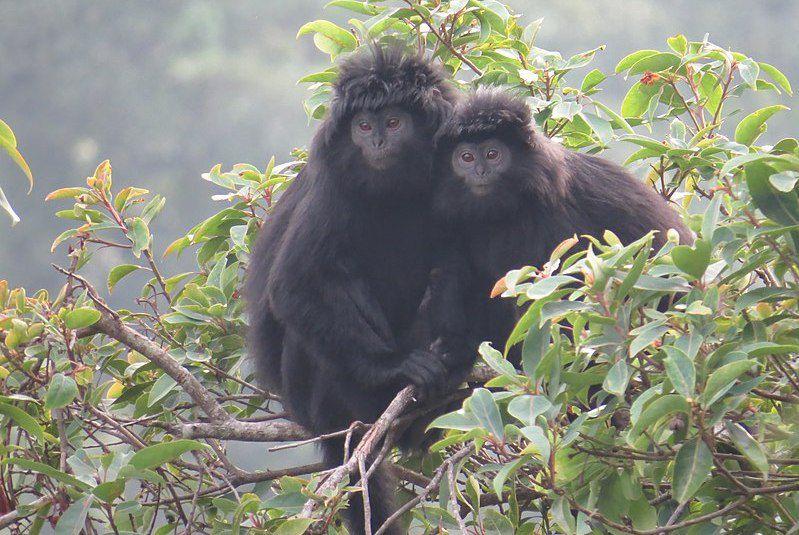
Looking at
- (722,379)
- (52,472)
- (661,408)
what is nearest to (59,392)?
(52,472)

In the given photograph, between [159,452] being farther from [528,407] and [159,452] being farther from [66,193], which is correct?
[66,193]

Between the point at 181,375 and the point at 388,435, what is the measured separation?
0.68 metres

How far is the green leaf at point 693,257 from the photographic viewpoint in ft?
6.68

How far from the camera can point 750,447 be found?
2.02m

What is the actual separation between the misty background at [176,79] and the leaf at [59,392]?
1088cm

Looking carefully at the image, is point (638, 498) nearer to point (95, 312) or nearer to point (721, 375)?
point (721, 375)

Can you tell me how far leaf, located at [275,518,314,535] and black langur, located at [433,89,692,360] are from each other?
1.64 meters

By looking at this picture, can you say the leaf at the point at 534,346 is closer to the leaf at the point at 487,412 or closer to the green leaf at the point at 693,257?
the leaf at the point at 487,412

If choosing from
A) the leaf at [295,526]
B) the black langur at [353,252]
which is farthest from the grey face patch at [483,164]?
the leaf at [295,526]

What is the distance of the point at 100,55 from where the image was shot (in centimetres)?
1864

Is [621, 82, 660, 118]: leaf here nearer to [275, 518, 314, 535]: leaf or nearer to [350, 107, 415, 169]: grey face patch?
[350, 107, 415, 169]: grey face patch

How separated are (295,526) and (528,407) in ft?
1.70

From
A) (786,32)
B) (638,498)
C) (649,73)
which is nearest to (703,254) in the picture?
(638,498)

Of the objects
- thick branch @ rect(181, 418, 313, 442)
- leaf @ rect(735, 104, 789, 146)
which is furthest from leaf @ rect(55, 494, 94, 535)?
leaf @ rect(735, 104, 789, 146)
